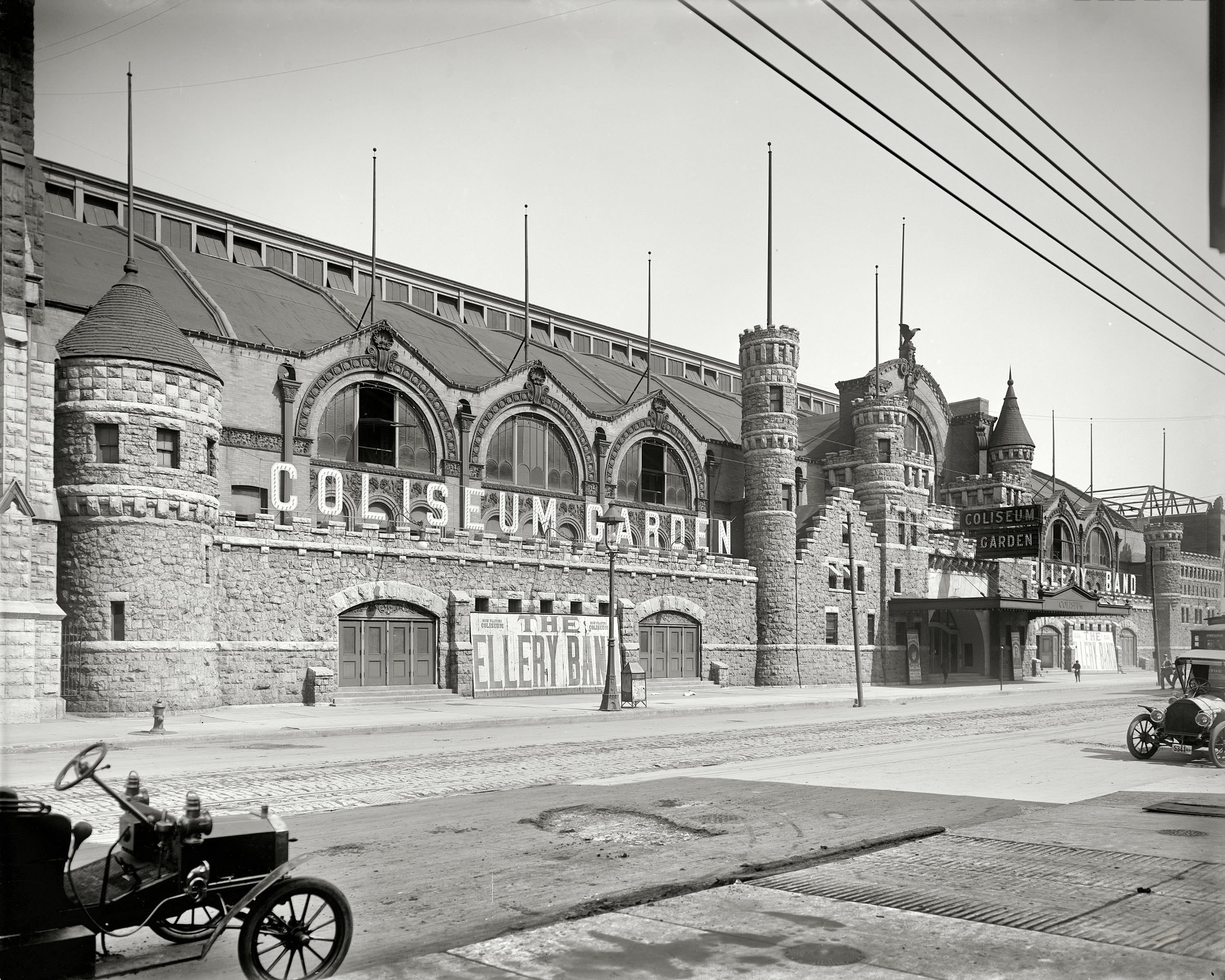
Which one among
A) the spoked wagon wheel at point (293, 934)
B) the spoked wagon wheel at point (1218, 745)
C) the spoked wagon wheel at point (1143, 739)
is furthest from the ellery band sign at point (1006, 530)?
the spoked wagon wheel at point (293, 934)

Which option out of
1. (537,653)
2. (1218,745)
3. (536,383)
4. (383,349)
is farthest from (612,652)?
(1218,745)

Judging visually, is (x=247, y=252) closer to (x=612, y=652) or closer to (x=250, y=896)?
(x=612, y=652)

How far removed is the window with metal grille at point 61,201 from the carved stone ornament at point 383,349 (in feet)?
57.0

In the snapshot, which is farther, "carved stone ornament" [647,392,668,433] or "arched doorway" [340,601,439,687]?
"carved stone ornament" [647,392,668,433]

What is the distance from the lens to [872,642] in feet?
187

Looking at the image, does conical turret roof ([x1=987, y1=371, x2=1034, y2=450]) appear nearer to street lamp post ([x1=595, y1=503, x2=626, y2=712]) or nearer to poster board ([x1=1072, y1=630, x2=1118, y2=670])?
poster board ([x1=1072, y1=630, x2=1118, y2=670])

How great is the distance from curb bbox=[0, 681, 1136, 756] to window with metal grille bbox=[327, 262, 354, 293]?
3153 cm

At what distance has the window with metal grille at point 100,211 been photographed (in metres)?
50.2

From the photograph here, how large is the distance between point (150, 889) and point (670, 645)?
41.7m

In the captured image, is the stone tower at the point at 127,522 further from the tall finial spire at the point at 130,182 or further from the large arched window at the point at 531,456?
the large arched window at the point at 531,456

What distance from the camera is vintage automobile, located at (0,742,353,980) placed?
6.42m

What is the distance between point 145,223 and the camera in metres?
51.4

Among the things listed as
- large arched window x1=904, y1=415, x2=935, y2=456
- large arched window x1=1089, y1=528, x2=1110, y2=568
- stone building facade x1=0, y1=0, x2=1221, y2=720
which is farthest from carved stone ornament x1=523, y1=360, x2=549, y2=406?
large arched window x1=1089, y1=528, x2=1110, y2=568

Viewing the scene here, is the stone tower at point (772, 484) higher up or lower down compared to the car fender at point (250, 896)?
higher up
